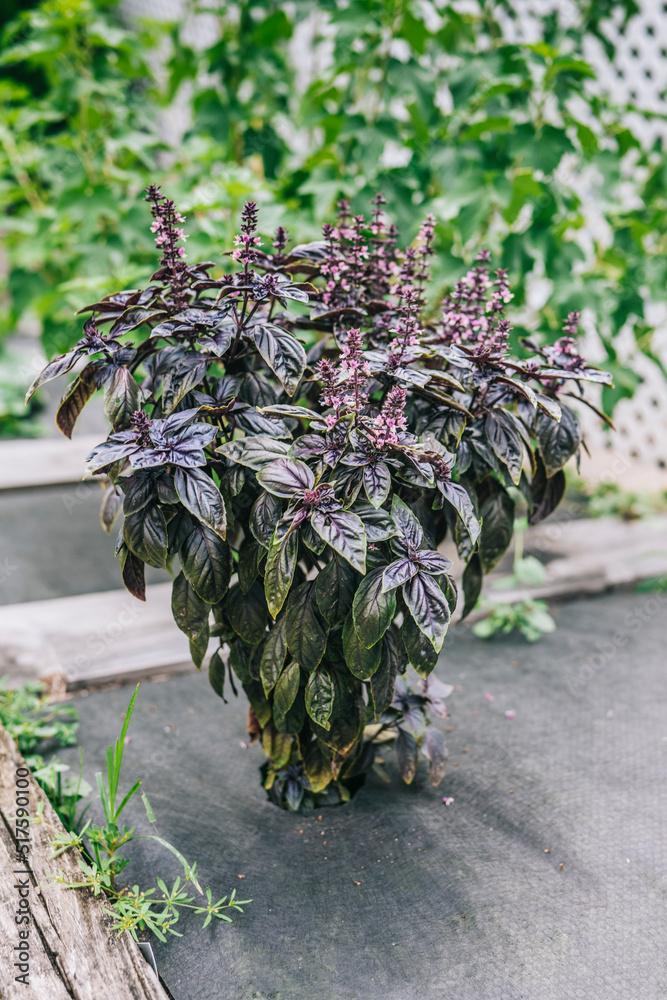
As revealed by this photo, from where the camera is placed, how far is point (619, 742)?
1.53 meters

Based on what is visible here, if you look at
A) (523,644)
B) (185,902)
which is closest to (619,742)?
(523,644)

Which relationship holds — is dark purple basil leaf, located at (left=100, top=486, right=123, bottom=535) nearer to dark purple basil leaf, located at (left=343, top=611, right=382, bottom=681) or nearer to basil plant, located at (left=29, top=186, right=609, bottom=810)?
basil plant, located at (left=29, top=186, right=609, bottom=810)

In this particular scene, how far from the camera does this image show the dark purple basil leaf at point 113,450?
36.6 inches

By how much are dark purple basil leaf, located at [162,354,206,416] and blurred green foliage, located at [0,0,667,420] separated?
103 centimetres

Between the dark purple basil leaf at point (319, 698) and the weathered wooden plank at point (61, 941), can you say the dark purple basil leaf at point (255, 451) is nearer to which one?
the dark purple basil leaf at point (319, 698)

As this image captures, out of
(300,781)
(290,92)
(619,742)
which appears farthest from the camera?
(290,92)

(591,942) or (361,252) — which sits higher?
(361,252)

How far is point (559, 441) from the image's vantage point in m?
1.11

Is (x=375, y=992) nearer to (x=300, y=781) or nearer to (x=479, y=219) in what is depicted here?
(x=300, y=781)

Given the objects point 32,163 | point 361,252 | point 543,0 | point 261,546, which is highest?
point 543,0

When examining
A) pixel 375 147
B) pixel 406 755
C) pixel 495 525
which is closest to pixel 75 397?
pixel 495 525

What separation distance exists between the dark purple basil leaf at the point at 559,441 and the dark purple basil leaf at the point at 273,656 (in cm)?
51

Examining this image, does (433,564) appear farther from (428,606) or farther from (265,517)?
(265,517)

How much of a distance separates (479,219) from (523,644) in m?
1.24
